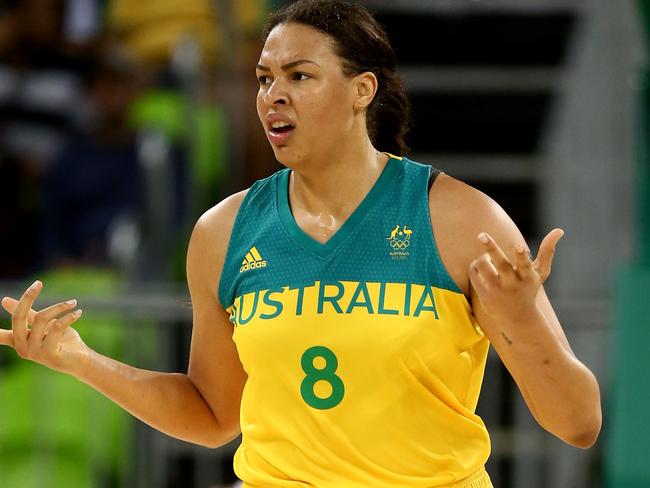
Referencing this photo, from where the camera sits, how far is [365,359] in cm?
267

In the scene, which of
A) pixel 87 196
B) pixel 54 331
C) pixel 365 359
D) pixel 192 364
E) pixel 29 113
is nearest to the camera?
pixel 365 359

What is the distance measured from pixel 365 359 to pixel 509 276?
1.39ft

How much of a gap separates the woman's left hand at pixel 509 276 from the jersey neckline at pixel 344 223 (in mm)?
442

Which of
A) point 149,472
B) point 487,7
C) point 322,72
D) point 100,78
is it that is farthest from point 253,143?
point 322,72

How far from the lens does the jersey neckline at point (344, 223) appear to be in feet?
9.19

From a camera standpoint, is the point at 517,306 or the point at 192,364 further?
the point at 192,364

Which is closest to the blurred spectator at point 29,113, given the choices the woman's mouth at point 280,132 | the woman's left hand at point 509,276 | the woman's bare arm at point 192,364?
the woman's bare arm at point 192,364

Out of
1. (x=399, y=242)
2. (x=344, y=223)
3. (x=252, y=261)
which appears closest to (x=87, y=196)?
(x=252, y=261)

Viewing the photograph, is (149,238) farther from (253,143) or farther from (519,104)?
(519,104)

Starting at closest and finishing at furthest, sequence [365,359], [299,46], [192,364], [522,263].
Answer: [522,263], [365,359], [299,46], [192,364]

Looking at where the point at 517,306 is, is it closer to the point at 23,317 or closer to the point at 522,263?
the point at 522,263

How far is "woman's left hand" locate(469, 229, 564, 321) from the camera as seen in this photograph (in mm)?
2387

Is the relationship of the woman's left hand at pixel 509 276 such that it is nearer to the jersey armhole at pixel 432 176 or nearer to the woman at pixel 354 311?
the woman at pixel 354 311

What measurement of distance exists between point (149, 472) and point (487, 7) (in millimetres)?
3728
